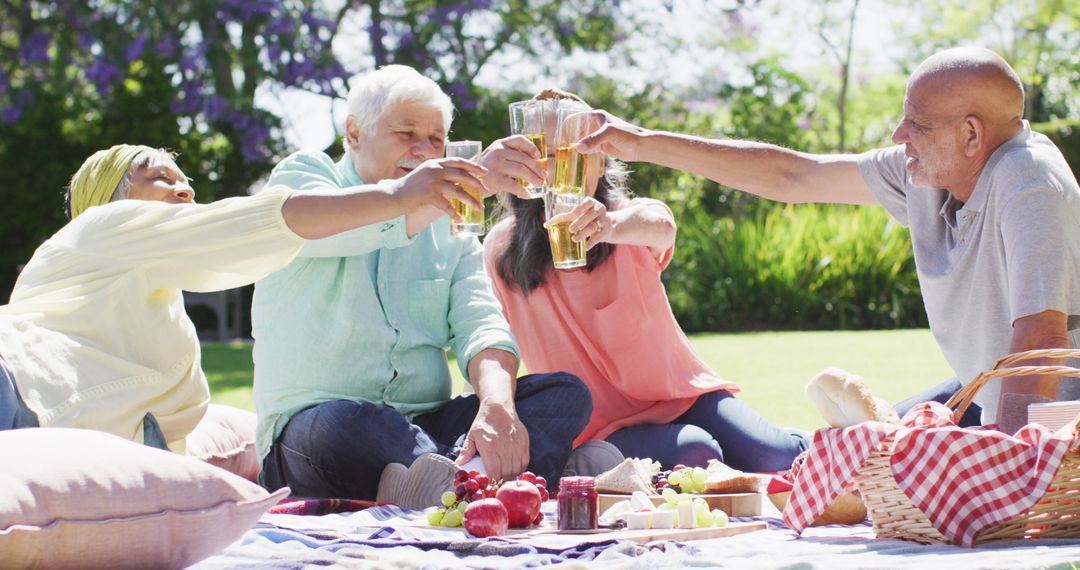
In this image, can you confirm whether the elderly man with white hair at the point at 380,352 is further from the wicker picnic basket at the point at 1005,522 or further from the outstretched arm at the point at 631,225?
Answer: the wicker picnic basket at the point at 1005,522

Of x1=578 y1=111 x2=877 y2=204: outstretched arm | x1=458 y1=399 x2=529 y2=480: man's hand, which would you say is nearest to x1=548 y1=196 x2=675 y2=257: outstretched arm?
x1=578 y1=111 x2=877 y2=204: outstretched arm

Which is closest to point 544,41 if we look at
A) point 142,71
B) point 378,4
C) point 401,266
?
point 378,4

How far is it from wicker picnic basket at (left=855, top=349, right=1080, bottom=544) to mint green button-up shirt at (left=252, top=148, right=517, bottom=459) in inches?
67.0

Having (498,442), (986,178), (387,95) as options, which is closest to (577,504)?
(498,442)

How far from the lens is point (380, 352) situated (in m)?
4.60

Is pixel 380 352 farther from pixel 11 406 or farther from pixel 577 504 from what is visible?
pixel 11 406

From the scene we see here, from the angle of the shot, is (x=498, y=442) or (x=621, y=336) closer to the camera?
(x=498, y=442)

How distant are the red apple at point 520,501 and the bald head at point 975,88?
1.67 metres

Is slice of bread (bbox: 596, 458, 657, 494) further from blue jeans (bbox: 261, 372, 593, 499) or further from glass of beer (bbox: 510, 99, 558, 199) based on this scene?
glass of beer (bbox: 510, 99, 558, 199)

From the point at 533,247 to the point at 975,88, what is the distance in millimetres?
1886

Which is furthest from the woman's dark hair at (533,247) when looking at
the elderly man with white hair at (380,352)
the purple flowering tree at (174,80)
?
the purple flowering tree at (174,80)

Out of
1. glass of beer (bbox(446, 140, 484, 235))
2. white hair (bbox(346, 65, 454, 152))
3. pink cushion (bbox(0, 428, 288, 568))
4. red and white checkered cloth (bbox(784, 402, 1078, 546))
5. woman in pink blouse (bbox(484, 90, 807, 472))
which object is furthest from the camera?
woman in pink blouse (bbox(484, 90, 807, 472))

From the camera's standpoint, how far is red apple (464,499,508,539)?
346 centimetres

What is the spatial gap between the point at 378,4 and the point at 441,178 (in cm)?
1298
